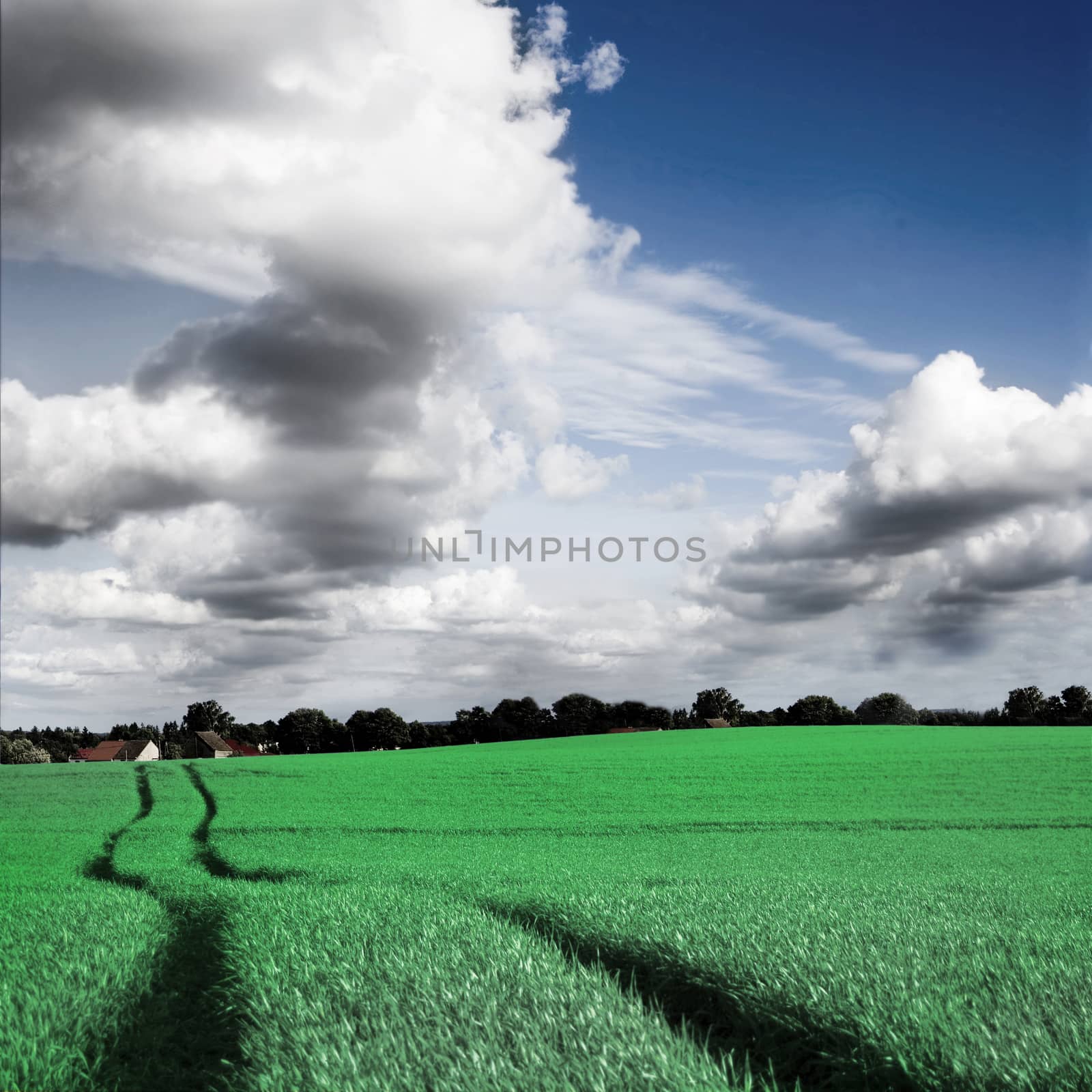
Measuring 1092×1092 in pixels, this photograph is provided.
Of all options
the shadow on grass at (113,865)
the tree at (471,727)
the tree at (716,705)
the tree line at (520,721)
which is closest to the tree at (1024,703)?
the tree line at (520,721)

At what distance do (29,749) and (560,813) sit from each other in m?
103

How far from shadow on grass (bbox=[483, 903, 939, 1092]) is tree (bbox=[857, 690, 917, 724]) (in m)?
137

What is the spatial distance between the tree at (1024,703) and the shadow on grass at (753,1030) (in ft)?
473

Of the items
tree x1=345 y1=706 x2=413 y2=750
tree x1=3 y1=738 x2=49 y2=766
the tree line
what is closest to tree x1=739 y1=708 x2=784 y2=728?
the tree line

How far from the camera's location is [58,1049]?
20.7 feet

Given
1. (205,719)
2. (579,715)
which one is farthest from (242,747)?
(579,715)

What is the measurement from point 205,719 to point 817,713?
108 metres

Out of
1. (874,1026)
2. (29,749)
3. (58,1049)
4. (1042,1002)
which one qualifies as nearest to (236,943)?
(58,1049)

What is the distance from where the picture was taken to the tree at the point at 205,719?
488 ft

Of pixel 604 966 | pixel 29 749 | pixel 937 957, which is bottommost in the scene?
pixel 29 749

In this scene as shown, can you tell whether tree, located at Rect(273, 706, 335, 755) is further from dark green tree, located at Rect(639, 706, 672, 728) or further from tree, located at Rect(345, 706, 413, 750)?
dark green tree, located at Rect(639, 706, 672, 728)

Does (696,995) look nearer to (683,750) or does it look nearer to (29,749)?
(683,750)

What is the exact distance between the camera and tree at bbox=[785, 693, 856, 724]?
427ft

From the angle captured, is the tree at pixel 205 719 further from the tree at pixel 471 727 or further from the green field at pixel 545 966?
the green field at pixel 545 966
